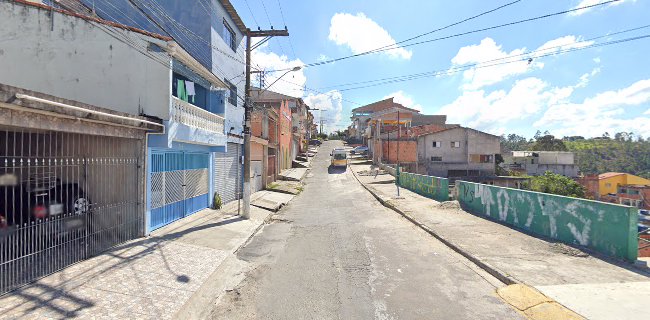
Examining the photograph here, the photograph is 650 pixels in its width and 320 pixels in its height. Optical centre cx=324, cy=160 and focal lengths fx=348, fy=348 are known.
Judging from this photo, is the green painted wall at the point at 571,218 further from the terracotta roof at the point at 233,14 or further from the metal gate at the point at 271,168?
the metal gate at the point at 271,168

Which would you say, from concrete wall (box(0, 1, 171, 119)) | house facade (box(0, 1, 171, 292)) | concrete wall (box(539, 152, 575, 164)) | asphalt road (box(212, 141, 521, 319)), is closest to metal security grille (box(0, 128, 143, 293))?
house facade (box(0, 1, 171, 292))

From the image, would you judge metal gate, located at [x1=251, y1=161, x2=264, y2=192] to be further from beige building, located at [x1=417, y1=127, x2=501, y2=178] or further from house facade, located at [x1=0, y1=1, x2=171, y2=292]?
beige building, located at [x1=417, y1=127, x2=501, y2=178]

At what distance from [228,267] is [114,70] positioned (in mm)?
5788

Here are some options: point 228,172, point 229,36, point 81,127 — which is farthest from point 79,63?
point 229,36

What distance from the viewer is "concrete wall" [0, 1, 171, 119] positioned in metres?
8.20

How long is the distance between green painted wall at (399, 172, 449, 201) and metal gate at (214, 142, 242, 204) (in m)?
10.5

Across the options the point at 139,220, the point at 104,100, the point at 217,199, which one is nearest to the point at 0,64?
the point at 104,100

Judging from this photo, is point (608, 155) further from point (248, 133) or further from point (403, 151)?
point (248, 133)


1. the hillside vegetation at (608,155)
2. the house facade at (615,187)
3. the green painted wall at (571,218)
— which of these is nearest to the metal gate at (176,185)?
the green painted wall at (571,218)

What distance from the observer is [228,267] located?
768 cm

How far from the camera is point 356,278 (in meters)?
6.83

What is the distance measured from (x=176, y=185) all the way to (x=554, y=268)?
1040 centimetres

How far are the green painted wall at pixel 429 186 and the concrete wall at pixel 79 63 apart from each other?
14.2 metres

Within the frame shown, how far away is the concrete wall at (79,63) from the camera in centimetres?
820
